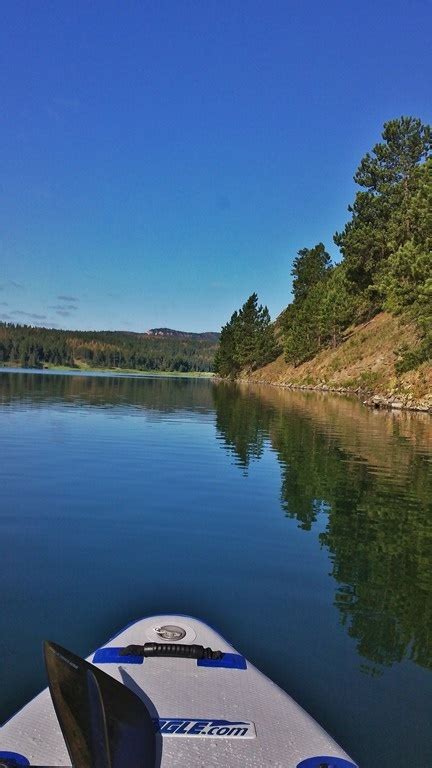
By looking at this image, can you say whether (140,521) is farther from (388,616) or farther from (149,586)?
(388,616)

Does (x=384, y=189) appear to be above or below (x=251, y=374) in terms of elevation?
above

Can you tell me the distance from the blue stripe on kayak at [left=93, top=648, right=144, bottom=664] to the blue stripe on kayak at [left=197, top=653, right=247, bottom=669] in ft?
2.00

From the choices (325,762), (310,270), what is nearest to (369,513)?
(325,762)

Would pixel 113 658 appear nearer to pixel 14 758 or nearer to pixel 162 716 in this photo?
pixel 162 716

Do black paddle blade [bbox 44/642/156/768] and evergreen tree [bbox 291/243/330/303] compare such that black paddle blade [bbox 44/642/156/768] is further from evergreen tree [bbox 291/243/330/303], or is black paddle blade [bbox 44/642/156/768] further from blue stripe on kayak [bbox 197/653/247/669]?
evergreen tree [bbox 291/243/330/303]

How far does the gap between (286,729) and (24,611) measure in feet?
14.3

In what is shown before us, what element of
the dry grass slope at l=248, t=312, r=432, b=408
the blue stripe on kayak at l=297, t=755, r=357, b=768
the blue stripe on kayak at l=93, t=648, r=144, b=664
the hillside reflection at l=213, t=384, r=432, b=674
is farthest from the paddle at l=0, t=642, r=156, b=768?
the dry grass slope at l=248, t=312, r=432, b=408

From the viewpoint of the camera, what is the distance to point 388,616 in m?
7.94

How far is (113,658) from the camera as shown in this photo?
5426mm

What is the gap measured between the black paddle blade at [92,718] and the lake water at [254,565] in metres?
1.90

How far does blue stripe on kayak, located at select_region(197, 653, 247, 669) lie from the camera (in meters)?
5.52

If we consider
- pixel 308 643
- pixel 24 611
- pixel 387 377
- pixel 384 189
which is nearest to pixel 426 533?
pixel 308 643

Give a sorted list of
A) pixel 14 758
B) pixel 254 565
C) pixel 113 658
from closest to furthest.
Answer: pixel 14 758 → pixel 113 658 → pixel 254 565

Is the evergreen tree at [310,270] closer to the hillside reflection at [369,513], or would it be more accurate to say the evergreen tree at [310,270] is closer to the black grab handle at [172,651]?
the hillside reflection at [369,513]
